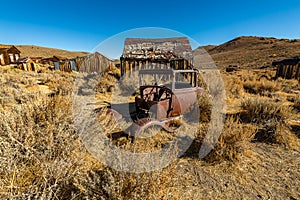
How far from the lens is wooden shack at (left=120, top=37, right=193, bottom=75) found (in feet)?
41.3

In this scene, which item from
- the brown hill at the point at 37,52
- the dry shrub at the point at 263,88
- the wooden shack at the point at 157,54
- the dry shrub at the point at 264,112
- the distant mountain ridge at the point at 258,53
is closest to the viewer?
the dry shrub at the point at 264,112

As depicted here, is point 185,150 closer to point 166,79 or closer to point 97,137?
point 97,137

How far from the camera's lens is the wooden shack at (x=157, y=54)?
41.3 feet

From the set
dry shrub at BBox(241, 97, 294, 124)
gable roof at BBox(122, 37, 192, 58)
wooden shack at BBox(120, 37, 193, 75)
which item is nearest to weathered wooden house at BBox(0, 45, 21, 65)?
gable roof at BBox(122, 37, 192, 58)

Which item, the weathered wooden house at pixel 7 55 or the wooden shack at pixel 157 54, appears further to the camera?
the weathered wooden house at pixel 7 55

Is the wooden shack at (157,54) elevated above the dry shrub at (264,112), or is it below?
above

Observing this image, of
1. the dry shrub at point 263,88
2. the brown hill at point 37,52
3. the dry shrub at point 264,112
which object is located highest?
the brown hill at point 37,52

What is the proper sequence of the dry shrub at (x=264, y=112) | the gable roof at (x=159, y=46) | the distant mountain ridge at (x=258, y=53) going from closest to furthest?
the dry shrub at (x=264, y=112) → the gable roof at (x=159, y=46) → the distant mountain ridge at (x=258, y=53)

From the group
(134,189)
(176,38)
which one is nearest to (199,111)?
(134,189)

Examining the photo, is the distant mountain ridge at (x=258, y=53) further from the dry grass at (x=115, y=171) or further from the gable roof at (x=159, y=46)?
the dry grass at (x=115, y=171)

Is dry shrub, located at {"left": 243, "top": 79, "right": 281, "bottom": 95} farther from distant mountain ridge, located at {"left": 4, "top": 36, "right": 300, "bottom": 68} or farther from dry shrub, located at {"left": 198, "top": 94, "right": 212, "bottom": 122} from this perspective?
distant mountain ridge, located at {"left": 4, "top": 36, "right": 300, "bottom": 68}

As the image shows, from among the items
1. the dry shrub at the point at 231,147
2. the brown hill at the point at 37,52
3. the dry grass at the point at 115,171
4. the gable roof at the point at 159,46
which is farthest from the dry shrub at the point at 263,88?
the brown hill at the point at 37,52

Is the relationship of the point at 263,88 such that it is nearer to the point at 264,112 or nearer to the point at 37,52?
the point at 264,112

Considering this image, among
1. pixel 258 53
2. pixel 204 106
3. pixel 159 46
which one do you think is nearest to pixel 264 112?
pixel 204 106
